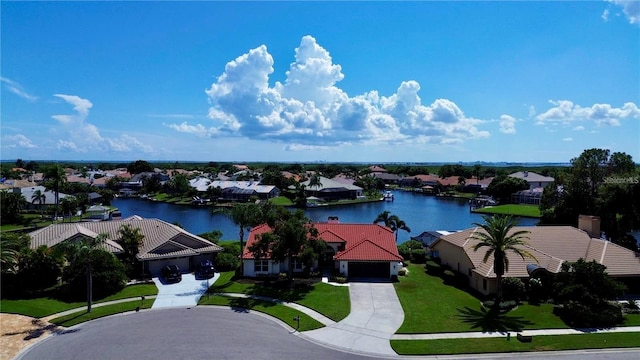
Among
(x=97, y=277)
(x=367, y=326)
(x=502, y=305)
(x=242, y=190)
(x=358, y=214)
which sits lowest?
(x=358, y=214)

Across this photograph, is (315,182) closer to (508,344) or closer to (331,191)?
(331,191)

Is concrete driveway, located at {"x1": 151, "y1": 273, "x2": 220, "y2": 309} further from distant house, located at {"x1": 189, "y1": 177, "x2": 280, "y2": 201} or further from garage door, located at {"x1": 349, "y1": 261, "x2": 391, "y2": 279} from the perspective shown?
distant house, located at {"x1": 189, "y1": 177, "x2": 280, "y2": 201}

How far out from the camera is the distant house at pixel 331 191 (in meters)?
127

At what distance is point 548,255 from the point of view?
3906 cm

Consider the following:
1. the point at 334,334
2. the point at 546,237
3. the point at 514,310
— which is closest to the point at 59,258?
the point at 334,334

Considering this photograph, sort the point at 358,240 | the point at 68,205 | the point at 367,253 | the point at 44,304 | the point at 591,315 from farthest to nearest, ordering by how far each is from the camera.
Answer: the point at 68,205
the point at 358,240
the point at 367,253
the point at 44,304
the point at 591,315

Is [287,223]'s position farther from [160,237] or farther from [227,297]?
[160,237]

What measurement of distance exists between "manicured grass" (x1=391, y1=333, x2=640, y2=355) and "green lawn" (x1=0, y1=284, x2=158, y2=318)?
75.5ft

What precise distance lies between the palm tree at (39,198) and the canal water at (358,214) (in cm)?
1686

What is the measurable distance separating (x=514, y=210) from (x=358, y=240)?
2964 inches

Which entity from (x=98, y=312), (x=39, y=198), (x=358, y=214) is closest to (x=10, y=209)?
(x=39, y=198)

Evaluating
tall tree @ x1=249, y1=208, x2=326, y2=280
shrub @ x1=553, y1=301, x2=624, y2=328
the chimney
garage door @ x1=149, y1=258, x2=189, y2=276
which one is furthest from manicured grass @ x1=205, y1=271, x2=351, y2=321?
the chimney

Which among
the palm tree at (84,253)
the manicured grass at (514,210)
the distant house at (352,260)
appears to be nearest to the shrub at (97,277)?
the palm tree at (84,253)

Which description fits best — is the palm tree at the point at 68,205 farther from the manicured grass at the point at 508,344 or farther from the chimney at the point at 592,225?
the chimney at the point at 592,225
